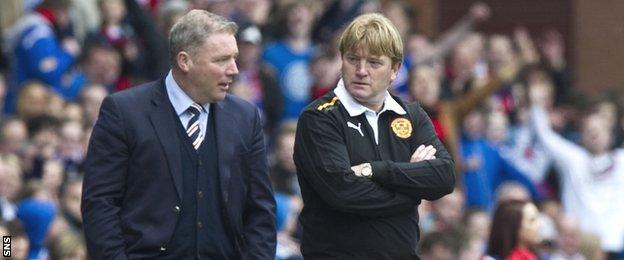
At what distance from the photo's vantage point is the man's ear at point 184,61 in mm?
6750

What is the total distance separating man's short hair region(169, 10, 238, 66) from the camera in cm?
671

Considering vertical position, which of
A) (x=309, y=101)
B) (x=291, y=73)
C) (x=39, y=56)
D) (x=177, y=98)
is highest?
(x=177, y=98)

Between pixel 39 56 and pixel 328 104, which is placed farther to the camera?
pixel 39 56

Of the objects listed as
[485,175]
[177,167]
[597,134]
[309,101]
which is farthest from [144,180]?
[485,175]

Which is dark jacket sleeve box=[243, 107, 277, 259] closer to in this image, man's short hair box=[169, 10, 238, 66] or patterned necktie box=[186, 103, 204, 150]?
patterned necktie box=[186, 103, 204, 150]

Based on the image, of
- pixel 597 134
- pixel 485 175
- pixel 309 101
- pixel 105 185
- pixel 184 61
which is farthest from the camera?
pixel 485 175

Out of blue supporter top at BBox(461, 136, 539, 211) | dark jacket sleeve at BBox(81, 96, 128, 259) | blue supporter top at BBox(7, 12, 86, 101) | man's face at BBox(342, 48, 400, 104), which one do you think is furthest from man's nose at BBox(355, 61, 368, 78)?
blue supporter top at BBox(461, 136, 539, 211)

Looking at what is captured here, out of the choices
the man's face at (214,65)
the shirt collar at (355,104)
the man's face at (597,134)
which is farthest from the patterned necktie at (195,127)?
the man's face at (597,134)

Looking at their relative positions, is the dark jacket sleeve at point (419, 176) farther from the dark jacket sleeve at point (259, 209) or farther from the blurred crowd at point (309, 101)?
the blurred crowd at point (309, 101)

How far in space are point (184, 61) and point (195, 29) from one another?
0.16 m

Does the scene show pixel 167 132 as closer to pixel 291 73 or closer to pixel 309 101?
pixel 309 101

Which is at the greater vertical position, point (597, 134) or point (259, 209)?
point (259, 209)

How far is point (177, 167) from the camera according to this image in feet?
22.1

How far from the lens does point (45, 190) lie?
1089 cm
